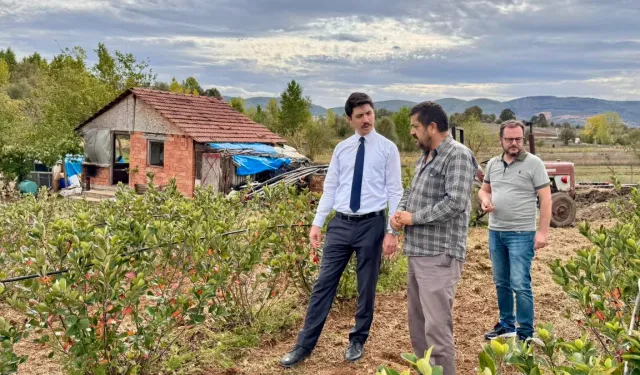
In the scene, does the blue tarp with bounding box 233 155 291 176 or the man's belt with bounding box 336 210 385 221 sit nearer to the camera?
the man's belt with bounding box 336 210 385 221

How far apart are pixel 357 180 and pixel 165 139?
657 inches

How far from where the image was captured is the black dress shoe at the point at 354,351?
152 inches

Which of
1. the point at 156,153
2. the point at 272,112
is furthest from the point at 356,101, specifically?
the point at 272,112

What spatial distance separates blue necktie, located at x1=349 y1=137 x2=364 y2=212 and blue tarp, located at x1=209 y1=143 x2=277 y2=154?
613 inches

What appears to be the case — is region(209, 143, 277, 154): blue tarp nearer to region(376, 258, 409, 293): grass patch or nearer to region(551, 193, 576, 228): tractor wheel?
region(551, 193, 576, 228): tractor wheel

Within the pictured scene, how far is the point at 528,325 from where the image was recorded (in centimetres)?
418

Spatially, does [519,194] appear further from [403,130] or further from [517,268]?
[403,130]

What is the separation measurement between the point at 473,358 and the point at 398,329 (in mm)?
738

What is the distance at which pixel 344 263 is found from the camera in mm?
3844

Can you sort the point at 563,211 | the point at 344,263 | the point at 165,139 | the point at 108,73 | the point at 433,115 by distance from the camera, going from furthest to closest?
the point at 108,73 → the point at 165,139 → the point at 563,211 → the point at 344,263 → the point at 433,115

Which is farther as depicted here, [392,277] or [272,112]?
[272,112]

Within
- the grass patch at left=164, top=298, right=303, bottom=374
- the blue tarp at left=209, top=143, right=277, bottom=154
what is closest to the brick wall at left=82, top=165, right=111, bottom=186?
the blue tarp at left=209, top=143, right=277, bottom=154

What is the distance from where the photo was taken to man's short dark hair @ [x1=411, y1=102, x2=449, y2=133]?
3.18 metres

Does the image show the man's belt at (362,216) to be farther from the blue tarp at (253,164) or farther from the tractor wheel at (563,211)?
the blue tarp at (253,164)
